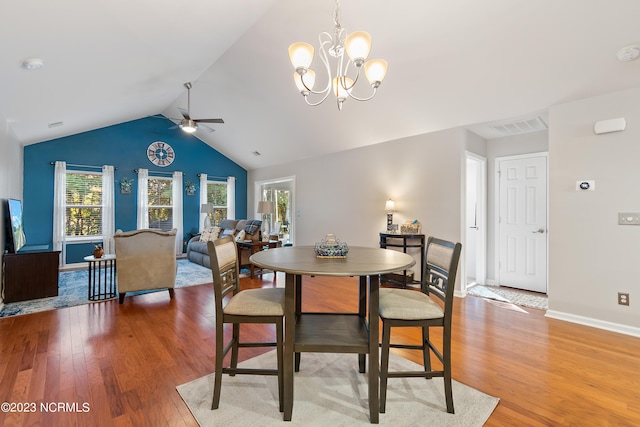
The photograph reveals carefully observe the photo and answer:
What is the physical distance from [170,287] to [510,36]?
466 cm

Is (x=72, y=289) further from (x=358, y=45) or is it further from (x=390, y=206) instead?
(x=358, y=45)

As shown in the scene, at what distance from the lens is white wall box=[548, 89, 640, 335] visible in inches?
112

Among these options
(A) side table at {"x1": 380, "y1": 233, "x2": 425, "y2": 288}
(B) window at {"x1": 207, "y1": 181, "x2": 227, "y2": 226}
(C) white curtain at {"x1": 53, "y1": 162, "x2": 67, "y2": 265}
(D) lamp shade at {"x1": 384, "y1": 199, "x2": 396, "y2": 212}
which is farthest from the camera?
(B) window at {"x1": 207, "y1": 181, "x2": 227, "y2": 226}

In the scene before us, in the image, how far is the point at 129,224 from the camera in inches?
263

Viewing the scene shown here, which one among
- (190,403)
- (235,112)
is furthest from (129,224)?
(190,403)

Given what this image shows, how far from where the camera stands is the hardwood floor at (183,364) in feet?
5.66

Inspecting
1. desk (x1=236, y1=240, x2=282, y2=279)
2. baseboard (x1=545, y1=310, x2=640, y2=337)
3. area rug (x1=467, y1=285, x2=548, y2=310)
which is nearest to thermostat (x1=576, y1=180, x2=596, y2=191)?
baseboard (x1=545, y1=310, x2=640, y2=337)

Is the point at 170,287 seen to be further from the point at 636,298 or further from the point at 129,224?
the point at 636,298

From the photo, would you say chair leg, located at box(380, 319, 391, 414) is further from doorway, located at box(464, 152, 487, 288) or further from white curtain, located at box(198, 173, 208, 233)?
white curtain, located at box(198, 173, 208, 233)

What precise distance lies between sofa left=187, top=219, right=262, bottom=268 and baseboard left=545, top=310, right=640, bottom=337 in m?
4.33

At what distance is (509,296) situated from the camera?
4098 millimetres

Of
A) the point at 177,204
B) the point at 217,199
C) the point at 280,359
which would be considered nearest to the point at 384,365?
the point at 280,359

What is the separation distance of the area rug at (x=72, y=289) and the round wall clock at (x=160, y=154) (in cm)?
256

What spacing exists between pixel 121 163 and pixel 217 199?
230 cm
